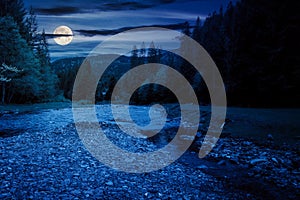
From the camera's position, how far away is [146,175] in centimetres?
1034

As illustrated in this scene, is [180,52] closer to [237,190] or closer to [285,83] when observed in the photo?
[285,83]

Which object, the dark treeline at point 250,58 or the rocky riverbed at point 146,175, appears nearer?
the rocky riverbed at point 146,175

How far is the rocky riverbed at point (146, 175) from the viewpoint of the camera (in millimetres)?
8312

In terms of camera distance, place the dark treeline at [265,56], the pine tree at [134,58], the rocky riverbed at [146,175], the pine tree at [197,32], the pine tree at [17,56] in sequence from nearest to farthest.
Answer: the rocky riverbed at [146,175] → the dark treeline at [265,56] → the pine tree at [17,56] → the pine tree at [197,32] → the pine tree at [134,58]

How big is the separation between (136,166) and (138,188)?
8.70 ft

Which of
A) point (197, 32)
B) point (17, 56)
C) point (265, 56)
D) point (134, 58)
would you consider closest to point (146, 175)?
point (265, 56)

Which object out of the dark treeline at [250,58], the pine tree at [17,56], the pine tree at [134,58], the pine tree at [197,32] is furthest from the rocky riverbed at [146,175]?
the pine tree at [134,58]

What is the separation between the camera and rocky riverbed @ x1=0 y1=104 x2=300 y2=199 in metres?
8.31

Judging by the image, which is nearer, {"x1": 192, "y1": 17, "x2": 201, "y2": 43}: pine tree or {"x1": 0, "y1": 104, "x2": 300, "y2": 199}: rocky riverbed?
{"x1": 0, "y1": 104, "x2": 300, "y2": 199}: rocky riverbed

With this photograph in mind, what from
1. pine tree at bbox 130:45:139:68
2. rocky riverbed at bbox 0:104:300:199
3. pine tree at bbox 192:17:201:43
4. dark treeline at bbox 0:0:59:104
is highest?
pine tree at bbox 192:17:201:43

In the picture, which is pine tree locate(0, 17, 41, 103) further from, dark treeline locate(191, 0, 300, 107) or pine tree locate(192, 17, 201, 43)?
pine tree locate(192, 17, 201, 43)

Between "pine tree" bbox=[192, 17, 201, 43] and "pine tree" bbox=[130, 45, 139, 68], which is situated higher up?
"pine tree" bbox=[192, 17, 201, 43]

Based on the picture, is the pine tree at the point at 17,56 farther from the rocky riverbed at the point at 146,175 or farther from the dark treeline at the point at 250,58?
the rocky riverbed at the point at 146,175

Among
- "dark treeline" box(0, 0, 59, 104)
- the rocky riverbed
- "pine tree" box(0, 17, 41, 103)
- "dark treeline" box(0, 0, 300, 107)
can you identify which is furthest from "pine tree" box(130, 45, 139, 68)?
the rocky riverbed
